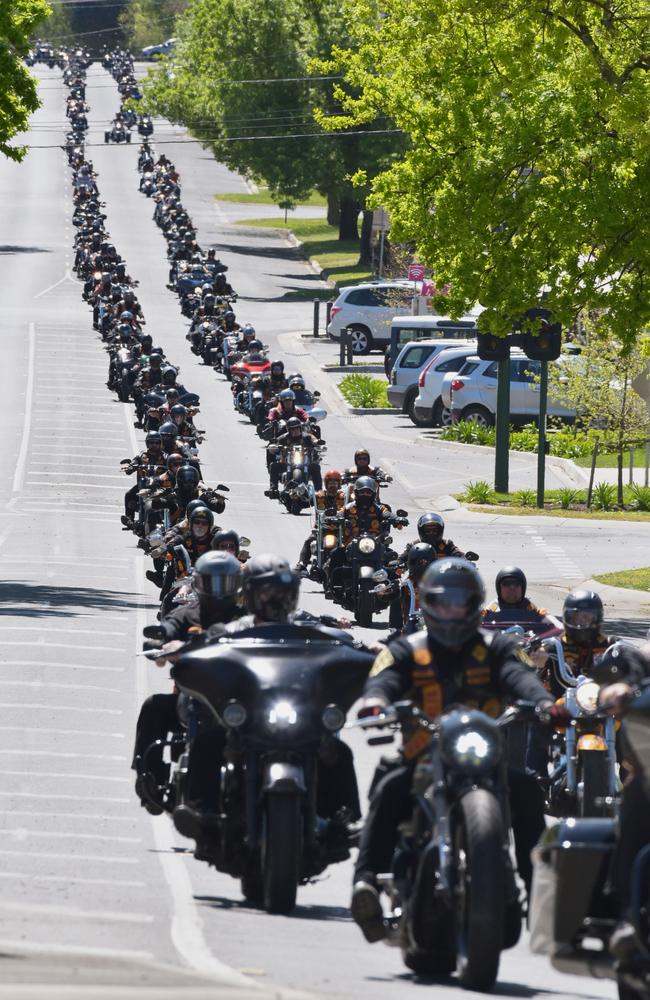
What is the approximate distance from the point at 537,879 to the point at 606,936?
1.35 feet

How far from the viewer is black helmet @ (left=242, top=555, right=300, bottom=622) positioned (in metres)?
10.7

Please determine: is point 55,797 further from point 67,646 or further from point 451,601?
point 67,646

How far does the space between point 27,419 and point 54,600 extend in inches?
873

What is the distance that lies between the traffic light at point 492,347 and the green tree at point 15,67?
8.83 metres

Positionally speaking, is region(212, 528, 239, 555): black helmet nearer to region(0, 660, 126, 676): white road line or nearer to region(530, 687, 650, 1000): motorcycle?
region(0, 660, 126, 676): white road line

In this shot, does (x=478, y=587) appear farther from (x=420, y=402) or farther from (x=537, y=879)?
(x=420, y=402)

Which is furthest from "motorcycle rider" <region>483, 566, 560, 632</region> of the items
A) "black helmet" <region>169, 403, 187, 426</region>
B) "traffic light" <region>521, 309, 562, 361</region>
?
"traffic light" <region>521, 309, 562, 361</region>

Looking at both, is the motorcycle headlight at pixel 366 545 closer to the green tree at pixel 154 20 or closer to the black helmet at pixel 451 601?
the black helmet at pixel 451 601

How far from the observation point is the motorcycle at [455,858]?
7.81 metres

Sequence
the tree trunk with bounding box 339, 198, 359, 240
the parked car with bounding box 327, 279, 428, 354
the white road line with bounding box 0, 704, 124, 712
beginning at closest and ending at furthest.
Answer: the white road line with bounding box 0, 704, 124, 712 < the parked car with bounding box 327, 279, 428, 354 < the tree trunk with bounding box 339, 198, 359, 240

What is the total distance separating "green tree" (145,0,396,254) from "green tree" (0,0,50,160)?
44.7 metres

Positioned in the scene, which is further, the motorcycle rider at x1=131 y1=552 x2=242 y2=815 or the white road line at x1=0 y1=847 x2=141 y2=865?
the motorcycle rider at x1=131 y1=552 x2=242 y2=815

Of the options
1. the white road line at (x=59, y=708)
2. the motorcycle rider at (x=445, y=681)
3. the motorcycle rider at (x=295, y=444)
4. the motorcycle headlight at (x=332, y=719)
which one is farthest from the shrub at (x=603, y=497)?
the motorcycle rider at (x=445, y=681)

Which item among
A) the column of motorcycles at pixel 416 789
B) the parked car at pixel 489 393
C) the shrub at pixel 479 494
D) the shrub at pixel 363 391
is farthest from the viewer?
the shrub at pixel 363 391
